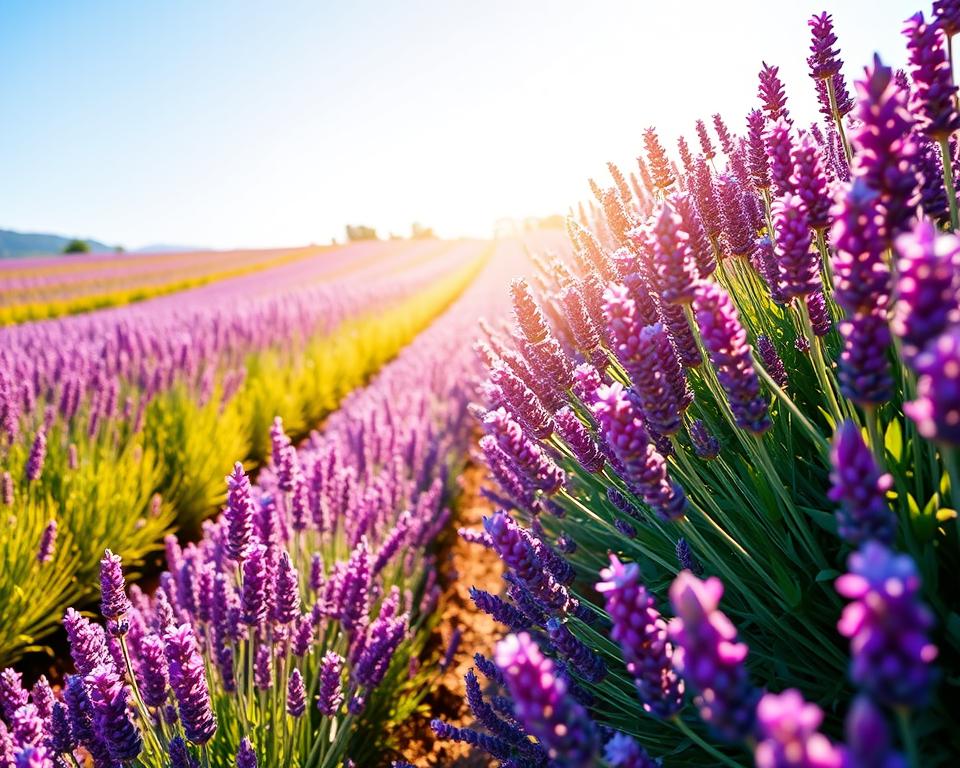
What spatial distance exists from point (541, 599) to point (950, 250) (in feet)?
3.17

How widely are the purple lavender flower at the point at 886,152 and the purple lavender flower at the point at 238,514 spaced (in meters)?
1.38

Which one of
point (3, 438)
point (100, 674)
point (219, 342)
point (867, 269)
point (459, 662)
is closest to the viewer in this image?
point (867, 269)

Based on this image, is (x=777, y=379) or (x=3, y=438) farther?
(x=3, y=438)

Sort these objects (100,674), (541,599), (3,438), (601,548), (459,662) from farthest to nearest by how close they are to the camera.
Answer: (3,438)
(459,662)
(601,548)
(541,599)
(100,674)

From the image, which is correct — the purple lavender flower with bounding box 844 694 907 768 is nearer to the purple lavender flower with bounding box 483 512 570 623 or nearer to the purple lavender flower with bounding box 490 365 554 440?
the purple lavender flower with bounding box 483 512 570 623

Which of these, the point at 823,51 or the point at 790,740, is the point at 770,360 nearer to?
the point at 823,51

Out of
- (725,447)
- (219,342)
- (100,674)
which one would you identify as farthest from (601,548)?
(219,342)

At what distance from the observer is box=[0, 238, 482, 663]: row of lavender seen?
2.85m

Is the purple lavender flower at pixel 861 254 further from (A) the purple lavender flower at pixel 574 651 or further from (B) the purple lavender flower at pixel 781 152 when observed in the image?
(A) the purple lavender flower at pixel 574 651

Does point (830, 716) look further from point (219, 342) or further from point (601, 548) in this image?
point (219, 342)

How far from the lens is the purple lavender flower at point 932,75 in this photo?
1.06 meters

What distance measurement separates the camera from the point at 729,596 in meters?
1.41

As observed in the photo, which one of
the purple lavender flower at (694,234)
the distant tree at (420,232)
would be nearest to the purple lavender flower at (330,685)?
the purple lavender flower at (694,234)

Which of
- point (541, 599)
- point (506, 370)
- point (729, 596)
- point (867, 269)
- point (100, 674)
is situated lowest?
point (729, 596)
